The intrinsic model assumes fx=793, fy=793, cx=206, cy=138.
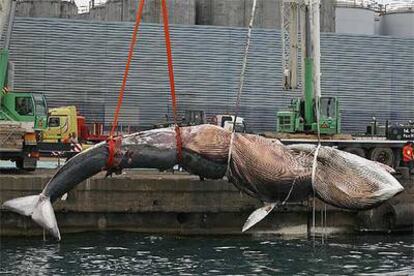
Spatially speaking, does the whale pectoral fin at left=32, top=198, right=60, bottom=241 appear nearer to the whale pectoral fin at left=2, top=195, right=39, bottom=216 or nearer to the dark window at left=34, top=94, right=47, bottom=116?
A: the whale pectoral fin at left=2, top=195, right=39, bottom=216

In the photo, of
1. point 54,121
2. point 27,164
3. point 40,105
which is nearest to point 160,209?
point 27,164

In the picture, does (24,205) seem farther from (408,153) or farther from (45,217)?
(408,153)

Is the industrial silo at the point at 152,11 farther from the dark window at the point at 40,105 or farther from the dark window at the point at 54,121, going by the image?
the dark window at the point at 40,105

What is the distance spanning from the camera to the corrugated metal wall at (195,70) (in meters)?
51.8

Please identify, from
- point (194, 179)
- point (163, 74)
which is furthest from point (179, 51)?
point (194, 179)

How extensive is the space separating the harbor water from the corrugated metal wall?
1201 inches

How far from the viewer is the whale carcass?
14.0 metres

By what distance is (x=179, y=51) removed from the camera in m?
54.0

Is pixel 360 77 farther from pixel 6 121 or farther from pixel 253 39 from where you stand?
pixel 6 121

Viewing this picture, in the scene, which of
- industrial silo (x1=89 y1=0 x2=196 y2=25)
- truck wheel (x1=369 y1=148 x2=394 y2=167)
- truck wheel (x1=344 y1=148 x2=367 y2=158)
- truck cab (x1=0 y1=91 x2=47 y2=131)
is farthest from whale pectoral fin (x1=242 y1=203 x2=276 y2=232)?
industrial silo (x1=89 y1=0 x2=196 y2=25)

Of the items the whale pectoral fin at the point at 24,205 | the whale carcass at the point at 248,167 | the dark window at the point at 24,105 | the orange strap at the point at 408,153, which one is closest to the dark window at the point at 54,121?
the dark window at the point at 24,105

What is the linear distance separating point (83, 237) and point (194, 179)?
3581 millimetres

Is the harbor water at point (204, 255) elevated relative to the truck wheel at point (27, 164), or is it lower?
lower

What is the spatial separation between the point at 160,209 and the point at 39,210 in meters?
9.31
